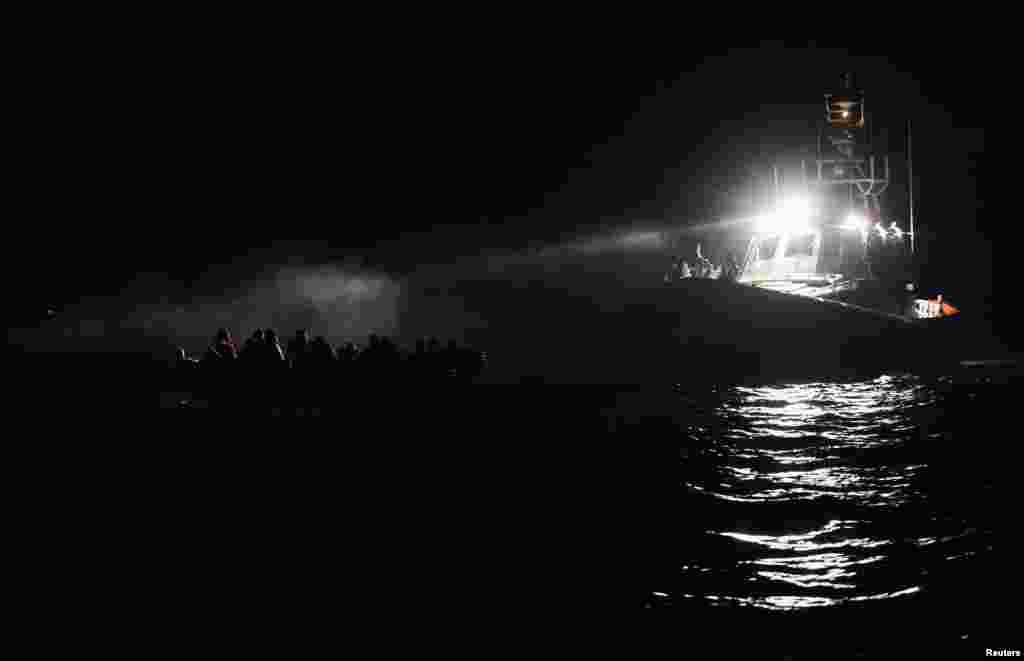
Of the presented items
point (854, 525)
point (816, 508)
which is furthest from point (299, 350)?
point (854, 525)

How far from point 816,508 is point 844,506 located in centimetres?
31

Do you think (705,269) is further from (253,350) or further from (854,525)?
(854,525)

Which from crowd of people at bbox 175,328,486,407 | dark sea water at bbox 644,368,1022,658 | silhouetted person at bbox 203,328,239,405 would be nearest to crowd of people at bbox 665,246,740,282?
crowd of people at bbox 175,328,486,407

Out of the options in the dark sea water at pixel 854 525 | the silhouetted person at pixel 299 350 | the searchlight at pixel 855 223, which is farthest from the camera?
the searchlight at pixel 855 223

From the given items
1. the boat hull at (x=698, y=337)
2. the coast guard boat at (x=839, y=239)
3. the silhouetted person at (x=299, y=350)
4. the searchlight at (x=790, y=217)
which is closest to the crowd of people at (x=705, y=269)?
the coast guard boat at (x=839, y=239)

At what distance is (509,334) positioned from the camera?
2327 cm

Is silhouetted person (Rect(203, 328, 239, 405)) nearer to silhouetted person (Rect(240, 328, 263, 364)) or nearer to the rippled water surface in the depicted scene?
silhouetted person (Rect(240, 328, 263, 364))

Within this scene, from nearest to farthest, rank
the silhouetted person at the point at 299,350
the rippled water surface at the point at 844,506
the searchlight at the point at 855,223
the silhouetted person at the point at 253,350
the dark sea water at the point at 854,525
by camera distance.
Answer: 1. the dark sea water at the point at 854,525
2. the rippled water surface at the point at 844,506
3. the silhouetted person at the point at 253,350
4. the silhouetted person at the point at 299,350
5. the searchlight at the point at 855,223

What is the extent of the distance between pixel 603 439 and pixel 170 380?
389 inches

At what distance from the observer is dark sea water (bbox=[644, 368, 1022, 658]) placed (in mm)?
5320

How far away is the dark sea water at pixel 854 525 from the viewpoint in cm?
532

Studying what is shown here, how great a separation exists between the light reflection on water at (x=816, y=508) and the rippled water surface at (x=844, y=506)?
0.02m

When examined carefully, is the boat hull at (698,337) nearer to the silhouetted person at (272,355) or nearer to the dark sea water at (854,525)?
the silhouetted person at (272,355)

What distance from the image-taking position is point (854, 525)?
7156mm
